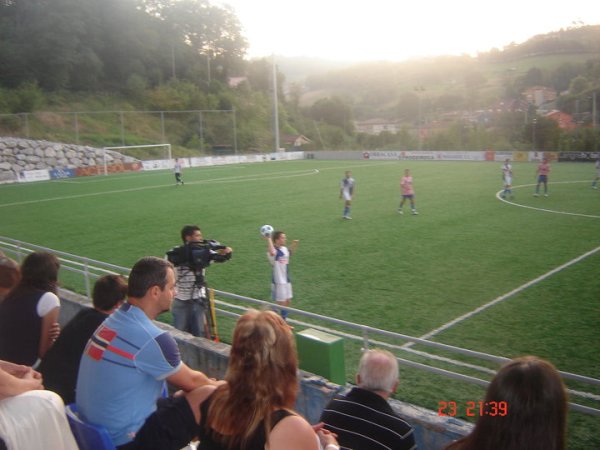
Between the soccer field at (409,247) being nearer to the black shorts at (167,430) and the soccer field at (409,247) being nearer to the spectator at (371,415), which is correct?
the spectator at (371,415)

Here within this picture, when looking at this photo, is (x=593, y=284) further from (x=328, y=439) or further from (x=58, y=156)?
(x=58, y=156)

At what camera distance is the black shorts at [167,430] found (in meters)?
3.53

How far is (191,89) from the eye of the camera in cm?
7488

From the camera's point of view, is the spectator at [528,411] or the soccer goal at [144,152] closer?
Answer: the spectator at [528,411]

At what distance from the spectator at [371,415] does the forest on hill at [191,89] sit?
48.6 metres

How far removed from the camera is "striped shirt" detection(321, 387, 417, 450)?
322cm

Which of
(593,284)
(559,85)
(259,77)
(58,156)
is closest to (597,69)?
(559,85)

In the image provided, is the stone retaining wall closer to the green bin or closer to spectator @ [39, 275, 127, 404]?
spectator @ [39, 275, 127, 404]

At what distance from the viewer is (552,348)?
25.7 feet

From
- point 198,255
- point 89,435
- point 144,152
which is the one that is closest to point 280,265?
point 198,255

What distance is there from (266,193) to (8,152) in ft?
84.7


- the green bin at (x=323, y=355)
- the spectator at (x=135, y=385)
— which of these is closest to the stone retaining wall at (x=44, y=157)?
the green bin at (x=323, y=355)

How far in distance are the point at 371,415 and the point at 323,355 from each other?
65.7 inches

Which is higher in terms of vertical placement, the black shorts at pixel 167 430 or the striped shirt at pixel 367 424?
the striped shirt at pixel 367 424
